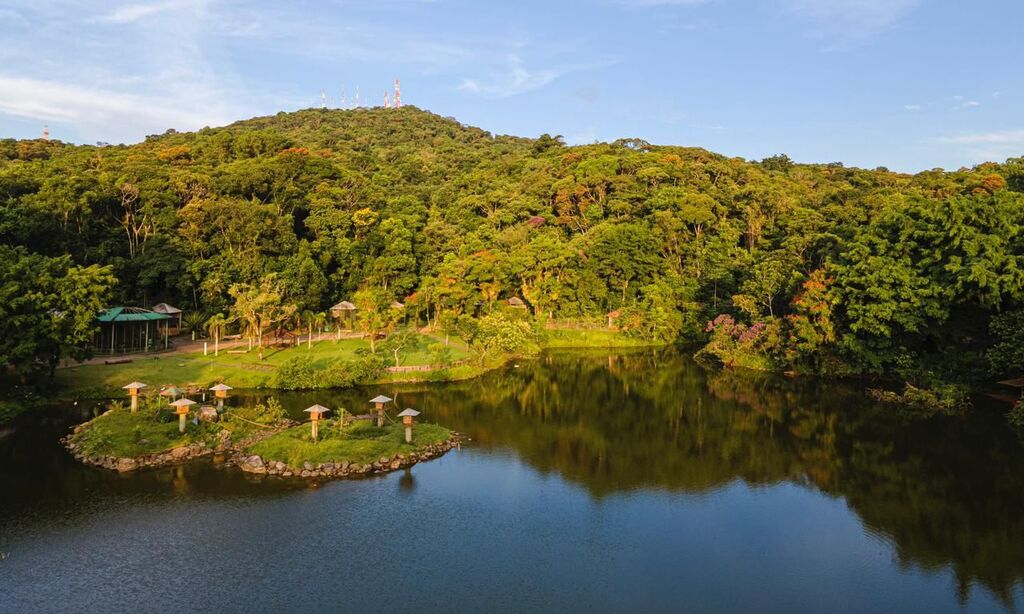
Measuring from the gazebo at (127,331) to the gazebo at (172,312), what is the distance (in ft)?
3.76

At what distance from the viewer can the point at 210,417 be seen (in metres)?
21.0

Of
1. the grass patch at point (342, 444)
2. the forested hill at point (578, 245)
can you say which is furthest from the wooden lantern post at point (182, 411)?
the forested hill at point (578, 245)

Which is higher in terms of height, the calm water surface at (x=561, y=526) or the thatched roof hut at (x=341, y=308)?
the thatched roof hut at (x=341, y=308)

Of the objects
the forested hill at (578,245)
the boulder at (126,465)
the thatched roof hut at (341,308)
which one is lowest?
the boulder at (126,465)

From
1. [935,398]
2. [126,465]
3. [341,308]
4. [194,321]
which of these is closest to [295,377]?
[126,465]

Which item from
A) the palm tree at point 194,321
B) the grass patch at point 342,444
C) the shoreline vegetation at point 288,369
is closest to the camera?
the grass patch at point 342,444

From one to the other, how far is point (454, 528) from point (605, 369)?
22.2m

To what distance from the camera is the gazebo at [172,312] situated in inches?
1359

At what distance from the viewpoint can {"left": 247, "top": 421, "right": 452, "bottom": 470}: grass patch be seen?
17938 millimetres

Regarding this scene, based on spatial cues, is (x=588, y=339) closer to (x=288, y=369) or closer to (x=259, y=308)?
(x=259, y=308)

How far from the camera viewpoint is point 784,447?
21.5 metres

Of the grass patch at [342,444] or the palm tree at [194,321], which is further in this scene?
the palm tree at [194,321]

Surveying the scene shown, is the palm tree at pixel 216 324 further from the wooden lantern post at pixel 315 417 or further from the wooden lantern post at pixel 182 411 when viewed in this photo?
the wooden lantern post at pixel 315 417

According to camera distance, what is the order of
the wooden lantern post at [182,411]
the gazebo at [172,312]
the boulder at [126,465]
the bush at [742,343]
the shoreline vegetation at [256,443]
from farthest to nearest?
the gazebo at [172,312] < the bush at [742,343] < the wooden lantern post at [182,411] < the shoreline vegetation at [256,443] < the boulder at [126,465]
